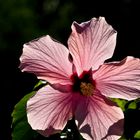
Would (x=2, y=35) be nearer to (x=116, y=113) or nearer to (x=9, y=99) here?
(x=9, y=99)

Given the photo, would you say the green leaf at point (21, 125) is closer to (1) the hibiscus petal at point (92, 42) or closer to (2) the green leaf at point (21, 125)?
(2) the green leaf at point (21, 125)

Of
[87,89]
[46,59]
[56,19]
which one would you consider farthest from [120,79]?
[56,19]

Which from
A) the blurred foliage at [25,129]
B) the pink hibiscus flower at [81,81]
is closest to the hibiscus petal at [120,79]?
the pink hibiscus flower at [81,81]

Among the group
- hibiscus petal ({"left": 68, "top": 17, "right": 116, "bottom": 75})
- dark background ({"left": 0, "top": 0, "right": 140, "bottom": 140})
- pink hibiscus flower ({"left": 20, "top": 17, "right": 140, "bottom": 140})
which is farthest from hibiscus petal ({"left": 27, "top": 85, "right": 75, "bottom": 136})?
dark background ({"left": 0, "top": 0, "right": 140, "bottom": 140})

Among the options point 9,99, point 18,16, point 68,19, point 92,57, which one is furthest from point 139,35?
point 92,57

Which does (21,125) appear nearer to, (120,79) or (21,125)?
(21,125)

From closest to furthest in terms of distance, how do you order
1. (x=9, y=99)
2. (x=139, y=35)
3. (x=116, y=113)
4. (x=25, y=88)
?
(x=116, y=113), (x=9, y=99), (x=25, y=88), (x=139, y=35)
